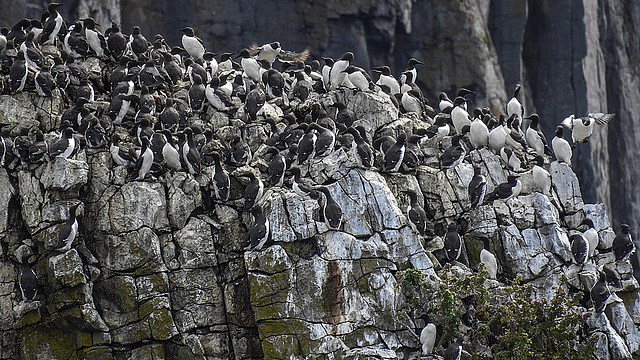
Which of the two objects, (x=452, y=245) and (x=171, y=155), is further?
(x=452, y=245)

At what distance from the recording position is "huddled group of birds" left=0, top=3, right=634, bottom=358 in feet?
57.0

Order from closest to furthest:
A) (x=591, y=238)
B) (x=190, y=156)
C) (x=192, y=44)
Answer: (x=190, y=156) → (x=591, y=238) → (x=192, y=44)

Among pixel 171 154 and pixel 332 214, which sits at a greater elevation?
→ pixel 171 154

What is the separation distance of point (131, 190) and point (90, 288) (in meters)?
2.00

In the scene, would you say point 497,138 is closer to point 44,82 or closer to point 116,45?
point 116,45

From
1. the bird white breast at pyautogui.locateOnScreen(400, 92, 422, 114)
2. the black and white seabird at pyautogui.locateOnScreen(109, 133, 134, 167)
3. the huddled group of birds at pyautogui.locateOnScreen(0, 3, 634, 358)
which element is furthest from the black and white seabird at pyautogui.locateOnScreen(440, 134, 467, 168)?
the black and white seabird at pyautogui.locateOnScreen(109, 133, 134, 167)

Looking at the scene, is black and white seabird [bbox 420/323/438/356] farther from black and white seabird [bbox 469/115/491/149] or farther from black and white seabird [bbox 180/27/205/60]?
black and white seabird [bbox 180/27/205/60]

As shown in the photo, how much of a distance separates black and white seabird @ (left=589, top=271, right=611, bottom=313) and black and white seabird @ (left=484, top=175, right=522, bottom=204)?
7.96ft

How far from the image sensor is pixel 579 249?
719 inches

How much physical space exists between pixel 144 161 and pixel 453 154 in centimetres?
644

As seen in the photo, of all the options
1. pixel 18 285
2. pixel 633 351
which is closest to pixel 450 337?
pixel 633 351

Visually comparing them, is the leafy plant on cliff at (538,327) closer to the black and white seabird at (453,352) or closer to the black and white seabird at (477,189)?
the black and white seabird at (453,352)

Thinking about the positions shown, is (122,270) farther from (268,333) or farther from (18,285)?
(268,333)

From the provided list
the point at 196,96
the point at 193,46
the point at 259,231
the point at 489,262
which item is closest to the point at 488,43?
the point at 193,46
